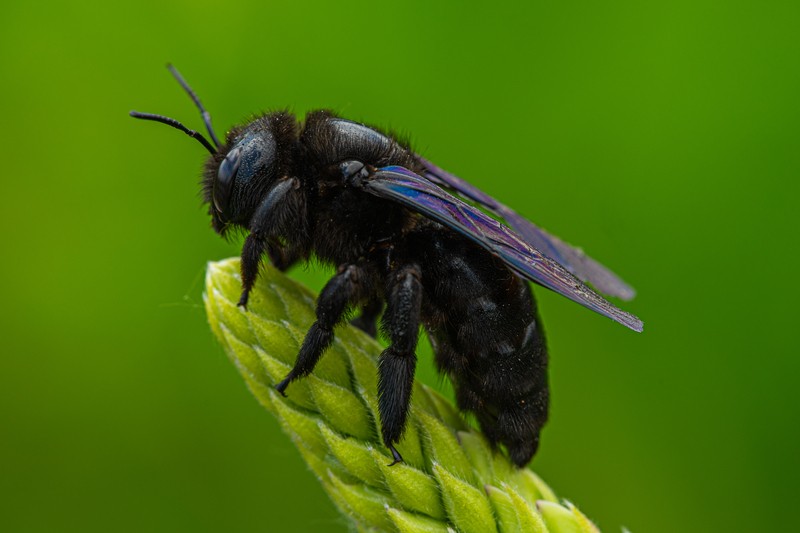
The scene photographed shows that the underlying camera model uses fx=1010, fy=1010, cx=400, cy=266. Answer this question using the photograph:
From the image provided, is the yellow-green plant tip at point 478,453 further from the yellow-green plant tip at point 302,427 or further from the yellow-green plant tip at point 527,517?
the yellow-green plant tip at point 302,427

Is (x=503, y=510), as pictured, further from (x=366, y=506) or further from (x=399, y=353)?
(x=399, y=353)

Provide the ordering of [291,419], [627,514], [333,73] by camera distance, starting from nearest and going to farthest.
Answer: [291,419] < [627,514] < [333,73]

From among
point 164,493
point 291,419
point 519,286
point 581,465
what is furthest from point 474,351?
point 164,493

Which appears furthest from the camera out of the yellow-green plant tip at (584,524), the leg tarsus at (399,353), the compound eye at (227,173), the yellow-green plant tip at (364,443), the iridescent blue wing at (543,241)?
the iridescent blue wing at (543,241)

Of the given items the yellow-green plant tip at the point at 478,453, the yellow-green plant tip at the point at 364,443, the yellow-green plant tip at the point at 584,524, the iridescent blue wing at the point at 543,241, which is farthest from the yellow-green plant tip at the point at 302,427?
the iridescent blue wing at the point at 543,241

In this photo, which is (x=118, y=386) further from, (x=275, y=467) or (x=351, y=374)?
(x=351, y=374)

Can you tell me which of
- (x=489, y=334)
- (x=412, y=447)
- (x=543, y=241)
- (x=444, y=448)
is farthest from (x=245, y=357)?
(x=543, y=241)

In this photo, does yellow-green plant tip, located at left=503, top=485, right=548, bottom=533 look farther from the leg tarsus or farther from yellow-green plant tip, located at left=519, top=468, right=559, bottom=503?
the leg tarsus
